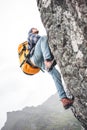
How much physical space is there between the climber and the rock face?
0.26 meters

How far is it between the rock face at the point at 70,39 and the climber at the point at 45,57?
26 centimetres

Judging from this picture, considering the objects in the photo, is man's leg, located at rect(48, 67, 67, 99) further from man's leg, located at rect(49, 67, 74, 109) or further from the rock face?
the rock face

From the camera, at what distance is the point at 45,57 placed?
753 cm

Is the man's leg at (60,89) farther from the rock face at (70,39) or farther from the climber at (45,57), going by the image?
the rock face at (70,39)

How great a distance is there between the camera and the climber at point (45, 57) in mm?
7605

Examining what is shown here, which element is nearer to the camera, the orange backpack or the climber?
the climber

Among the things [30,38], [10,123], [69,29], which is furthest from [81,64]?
[10,123]

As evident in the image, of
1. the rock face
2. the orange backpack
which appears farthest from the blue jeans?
the orange backpack

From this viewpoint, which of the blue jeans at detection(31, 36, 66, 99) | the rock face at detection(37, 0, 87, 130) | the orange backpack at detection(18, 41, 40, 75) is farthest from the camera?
the orange backpack at detection(18, 41, 40, 75)

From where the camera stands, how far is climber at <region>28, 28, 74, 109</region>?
761 centimetres

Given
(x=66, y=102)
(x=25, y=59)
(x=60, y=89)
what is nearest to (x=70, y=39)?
(x=60, y=89)

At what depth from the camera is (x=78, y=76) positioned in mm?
6863

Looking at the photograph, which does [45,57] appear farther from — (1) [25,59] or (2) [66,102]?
(2) [66,102]

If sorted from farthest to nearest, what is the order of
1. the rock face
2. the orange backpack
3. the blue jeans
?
the orange backpack → the blue jeans → the rock face
